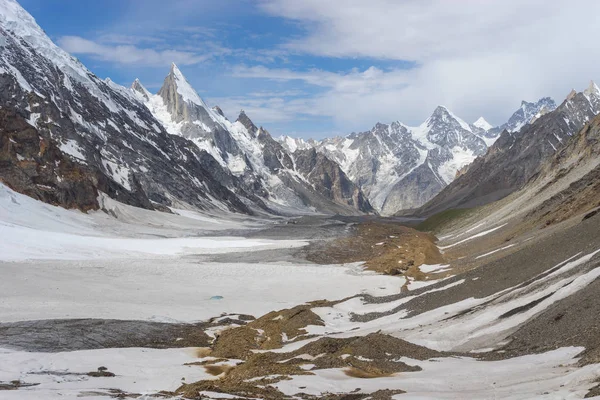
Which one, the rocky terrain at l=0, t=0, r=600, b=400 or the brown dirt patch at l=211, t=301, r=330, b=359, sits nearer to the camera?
the rocky terrain at l=0, t=0, r=600, b=400

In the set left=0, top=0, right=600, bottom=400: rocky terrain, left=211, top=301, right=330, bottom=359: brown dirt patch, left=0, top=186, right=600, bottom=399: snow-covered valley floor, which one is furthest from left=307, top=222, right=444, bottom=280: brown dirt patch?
left=211, top=301, right=330, bottom=359: brown dirt patch

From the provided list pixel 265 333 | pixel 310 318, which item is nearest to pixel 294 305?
pixel 310 318

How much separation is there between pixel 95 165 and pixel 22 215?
72.4m

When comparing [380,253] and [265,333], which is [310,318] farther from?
[380,253]

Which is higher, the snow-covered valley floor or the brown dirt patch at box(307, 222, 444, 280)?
the snow-covered valley floor

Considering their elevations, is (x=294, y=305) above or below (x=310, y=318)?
below

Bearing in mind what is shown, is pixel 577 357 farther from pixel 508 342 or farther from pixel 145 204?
pixel 145 204

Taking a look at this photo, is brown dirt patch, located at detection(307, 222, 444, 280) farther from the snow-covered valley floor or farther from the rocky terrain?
the snow-covered valley floor

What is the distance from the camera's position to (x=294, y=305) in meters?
41.8

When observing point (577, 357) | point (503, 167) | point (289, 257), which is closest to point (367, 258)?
point (289, 257)

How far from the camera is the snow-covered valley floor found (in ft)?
55.6

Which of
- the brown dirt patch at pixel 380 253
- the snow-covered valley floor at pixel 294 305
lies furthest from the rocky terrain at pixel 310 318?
the brown dirt patch at pixel 380 253

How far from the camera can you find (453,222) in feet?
416

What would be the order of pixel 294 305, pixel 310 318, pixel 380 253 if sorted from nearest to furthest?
1. pixel 310 318
2. pixel 294 305
3. pixel 380 253
